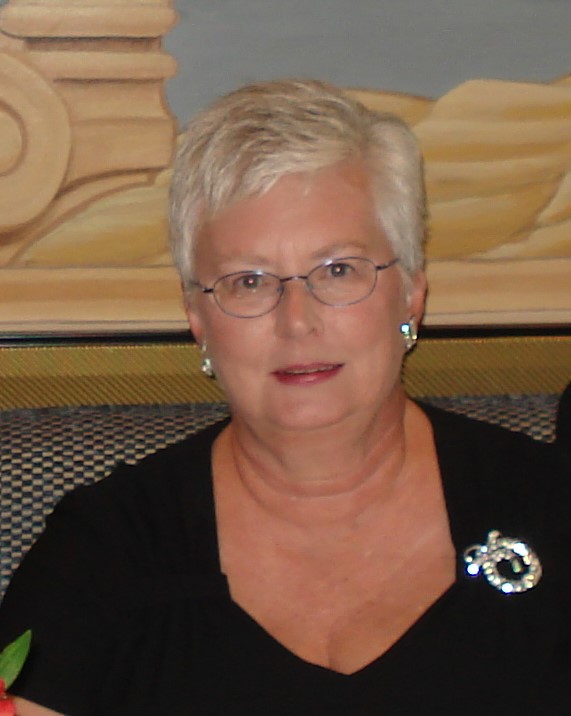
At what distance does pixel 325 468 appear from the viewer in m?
1.67

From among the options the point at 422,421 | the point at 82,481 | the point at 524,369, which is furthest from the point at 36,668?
the point at 524,369

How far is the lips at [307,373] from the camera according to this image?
1.56m

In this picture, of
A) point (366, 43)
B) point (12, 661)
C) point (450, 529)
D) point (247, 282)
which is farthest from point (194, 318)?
point (12, 661)

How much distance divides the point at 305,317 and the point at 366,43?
66 cm

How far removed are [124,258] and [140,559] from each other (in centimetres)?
58

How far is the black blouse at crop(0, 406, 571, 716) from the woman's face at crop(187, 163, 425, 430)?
24 centimetres

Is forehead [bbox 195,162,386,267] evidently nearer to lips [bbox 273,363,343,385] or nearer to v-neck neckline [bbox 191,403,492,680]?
lips [bbox 273,363,343,385]

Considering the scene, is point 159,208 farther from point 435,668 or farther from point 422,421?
point 435,668

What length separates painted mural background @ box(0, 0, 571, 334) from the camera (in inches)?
76.8

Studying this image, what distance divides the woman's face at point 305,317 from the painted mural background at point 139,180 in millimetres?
464

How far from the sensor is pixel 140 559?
5.56 feet

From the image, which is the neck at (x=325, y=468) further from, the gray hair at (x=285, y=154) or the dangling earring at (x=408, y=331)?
the gray hair at (x=285, y=154)

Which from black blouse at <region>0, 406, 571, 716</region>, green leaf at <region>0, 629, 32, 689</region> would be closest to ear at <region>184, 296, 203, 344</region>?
black blouse at <region>0, 406, 571, 716</region>

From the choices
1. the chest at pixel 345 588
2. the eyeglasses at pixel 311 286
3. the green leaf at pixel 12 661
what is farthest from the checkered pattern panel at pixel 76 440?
the green leaf at pixel 12 661
